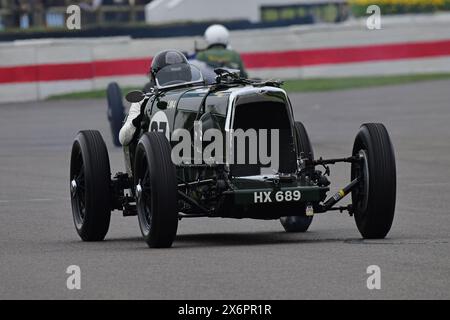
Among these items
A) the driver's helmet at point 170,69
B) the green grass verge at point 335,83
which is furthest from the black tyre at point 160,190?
the green grass verge at point 335,83

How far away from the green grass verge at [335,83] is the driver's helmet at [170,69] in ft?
57.7

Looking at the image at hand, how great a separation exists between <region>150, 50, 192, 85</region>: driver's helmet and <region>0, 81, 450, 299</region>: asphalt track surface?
1.25 meters

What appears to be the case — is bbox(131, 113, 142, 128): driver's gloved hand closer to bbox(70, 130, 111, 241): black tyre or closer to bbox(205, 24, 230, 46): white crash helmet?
bbox(70, 130, 111, 241): black tyre

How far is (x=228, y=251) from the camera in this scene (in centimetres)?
1094

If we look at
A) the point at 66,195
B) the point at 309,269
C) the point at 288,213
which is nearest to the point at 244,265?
the point at 309,269

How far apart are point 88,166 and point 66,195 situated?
422 centimetres

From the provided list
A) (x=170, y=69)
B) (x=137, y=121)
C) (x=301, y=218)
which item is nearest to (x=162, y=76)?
(x=170, y=69)

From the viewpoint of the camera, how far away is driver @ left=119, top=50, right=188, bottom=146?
41.7ft

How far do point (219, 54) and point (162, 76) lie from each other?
858 centimetres

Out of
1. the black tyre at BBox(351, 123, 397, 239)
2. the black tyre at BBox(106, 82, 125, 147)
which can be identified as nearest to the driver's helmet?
the black tyre at BBox(351, 123, 397, 239)

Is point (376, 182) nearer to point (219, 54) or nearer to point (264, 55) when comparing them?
point (219, 54)

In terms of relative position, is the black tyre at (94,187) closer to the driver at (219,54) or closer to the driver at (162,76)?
the driver at (162,76)
